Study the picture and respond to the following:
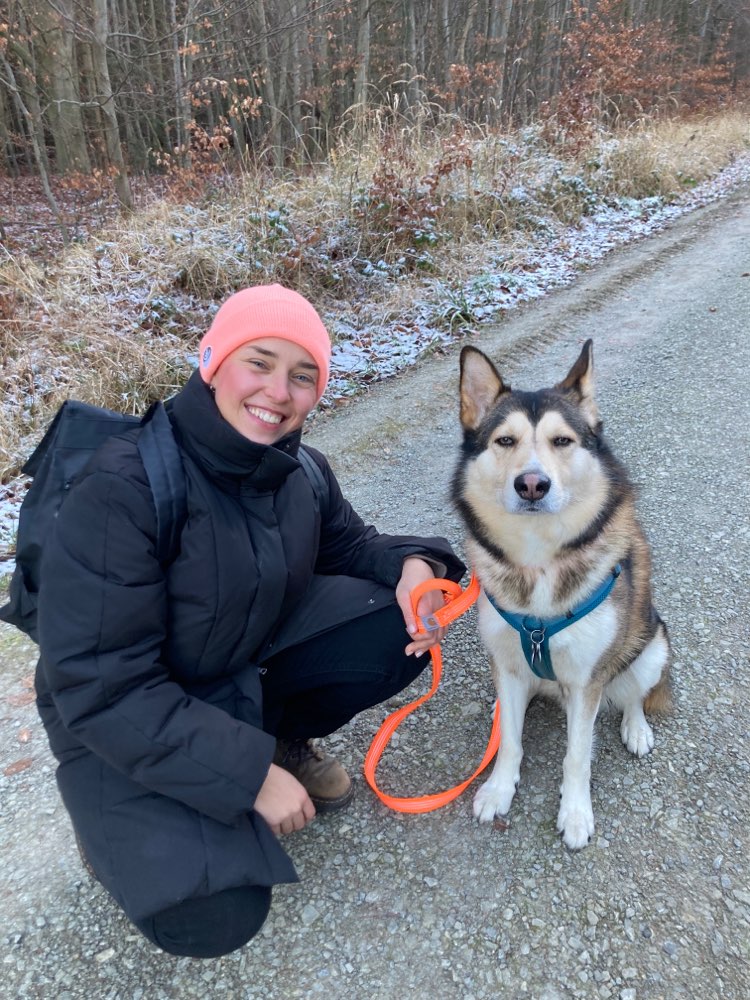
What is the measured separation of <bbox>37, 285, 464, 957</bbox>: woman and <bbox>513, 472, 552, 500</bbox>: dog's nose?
56 centimetres

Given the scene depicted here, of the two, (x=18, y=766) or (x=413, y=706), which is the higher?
(x=413, y=706)

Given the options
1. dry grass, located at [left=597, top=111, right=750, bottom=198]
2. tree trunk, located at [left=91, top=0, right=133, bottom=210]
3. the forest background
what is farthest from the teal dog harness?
dry grass, located at [left=597, top=111, right=750, bottom=198]

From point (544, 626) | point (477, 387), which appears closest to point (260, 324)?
point (477, 387)

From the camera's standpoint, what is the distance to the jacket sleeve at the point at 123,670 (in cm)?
149

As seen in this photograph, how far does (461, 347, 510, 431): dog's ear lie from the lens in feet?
7.27

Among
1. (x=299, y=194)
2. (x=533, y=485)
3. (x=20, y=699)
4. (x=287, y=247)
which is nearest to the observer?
(x=533, y=485)

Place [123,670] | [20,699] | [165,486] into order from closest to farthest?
1. [123,670]
2. [165,486]
3. [20,699]

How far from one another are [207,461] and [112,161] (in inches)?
345

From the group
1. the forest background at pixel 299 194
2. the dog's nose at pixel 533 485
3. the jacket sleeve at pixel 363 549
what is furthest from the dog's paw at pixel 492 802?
the forest background at pixel 299 194

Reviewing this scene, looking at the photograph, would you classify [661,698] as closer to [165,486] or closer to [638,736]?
[638,736]

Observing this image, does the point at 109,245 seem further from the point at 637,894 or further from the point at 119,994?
the point at 637,894

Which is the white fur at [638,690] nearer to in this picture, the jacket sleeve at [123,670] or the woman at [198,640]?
the woman at [198,640]

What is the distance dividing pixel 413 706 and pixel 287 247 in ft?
17.0

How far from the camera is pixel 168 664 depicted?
1.73 meters
